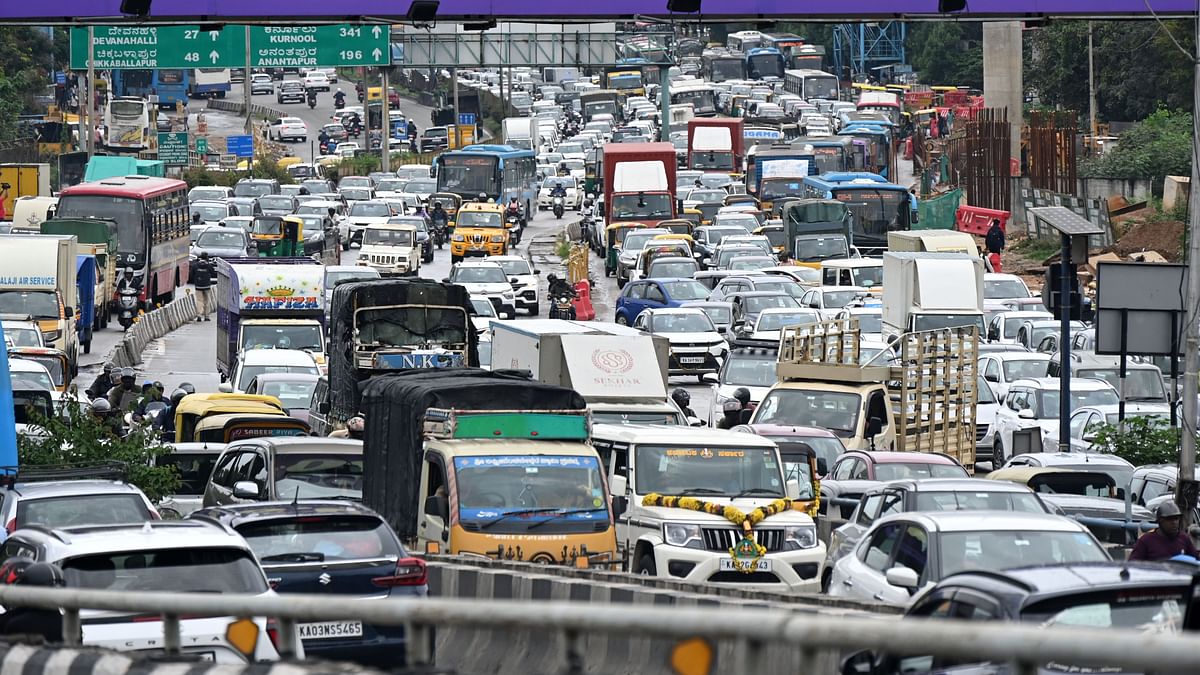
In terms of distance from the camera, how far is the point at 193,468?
879 inches

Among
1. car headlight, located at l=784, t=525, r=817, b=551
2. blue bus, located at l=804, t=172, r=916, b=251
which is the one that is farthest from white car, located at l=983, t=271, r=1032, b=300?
car headlight, located at l=784, t=525, r=817, b=551

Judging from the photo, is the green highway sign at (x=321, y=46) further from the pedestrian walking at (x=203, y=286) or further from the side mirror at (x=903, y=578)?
the side mirror at (x=903, y=578)

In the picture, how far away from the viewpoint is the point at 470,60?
84.4 metres

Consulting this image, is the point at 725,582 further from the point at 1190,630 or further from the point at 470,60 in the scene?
the point at 470,60

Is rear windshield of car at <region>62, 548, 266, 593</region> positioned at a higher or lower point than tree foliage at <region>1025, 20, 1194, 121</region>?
lower

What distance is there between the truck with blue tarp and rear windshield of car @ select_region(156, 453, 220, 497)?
20.4m

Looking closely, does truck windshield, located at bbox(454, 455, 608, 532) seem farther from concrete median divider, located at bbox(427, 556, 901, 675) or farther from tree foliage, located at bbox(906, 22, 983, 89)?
tree foliage, located at bbox(906, 22, 983, 89)

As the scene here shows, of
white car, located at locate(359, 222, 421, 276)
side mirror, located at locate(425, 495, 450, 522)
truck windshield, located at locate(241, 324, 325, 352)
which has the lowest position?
side mirror, located at locate(425, 495, 450, 522)

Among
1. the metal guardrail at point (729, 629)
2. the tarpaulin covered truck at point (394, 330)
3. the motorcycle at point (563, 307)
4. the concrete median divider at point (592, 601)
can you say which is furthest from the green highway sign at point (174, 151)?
the metal guardrail at point (729, 629)

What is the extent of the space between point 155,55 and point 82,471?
1681 inches

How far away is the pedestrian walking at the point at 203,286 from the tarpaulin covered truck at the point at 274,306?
43.3ft

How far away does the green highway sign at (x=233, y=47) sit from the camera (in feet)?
194

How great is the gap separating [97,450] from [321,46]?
4060 centimetres

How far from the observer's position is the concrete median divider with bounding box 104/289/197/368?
138 feet
